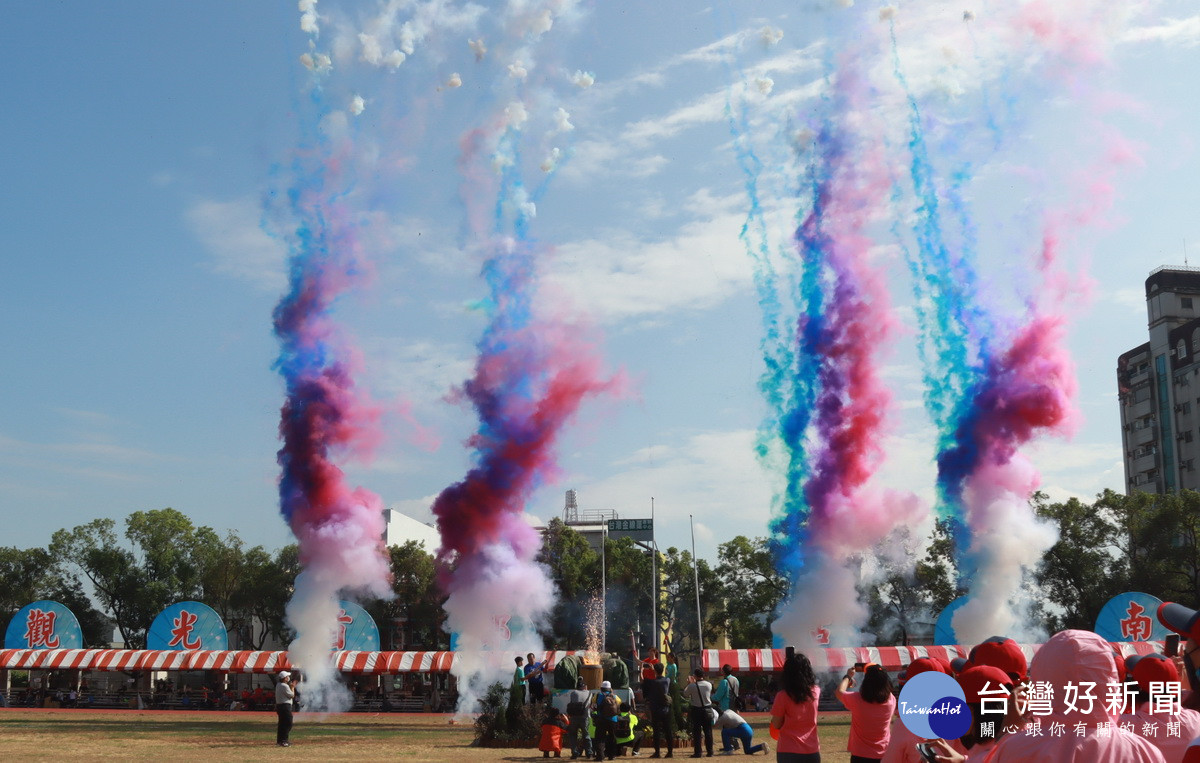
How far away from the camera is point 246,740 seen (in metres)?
28.8

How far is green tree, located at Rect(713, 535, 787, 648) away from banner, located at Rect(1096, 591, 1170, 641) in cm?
2677

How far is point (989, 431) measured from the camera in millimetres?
47312

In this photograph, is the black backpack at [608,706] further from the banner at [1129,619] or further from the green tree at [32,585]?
the green tree at [32,585]

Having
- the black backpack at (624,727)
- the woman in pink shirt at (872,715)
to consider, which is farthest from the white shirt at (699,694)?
the woman in pink shirt at (872,715)

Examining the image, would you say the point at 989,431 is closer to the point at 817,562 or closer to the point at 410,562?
the point at 817,562

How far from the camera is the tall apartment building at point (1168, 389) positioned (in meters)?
96.1

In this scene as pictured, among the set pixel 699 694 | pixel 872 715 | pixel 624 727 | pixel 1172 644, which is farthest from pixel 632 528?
pixel 1172 644

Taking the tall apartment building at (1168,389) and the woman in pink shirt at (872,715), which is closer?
the woman in pink shirt at (872,715)

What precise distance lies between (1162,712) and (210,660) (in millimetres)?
53328

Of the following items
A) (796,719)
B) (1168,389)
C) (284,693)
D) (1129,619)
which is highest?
(1168,389)

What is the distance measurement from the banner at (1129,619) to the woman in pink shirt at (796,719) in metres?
40.5

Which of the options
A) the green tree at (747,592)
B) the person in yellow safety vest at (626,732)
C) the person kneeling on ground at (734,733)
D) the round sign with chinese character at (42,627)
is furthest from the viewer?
the green tree at (747,592)

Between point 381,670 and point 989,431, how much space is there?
30291mm

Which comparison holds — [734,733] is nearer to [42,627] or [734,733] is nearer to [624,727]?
[624,727]
